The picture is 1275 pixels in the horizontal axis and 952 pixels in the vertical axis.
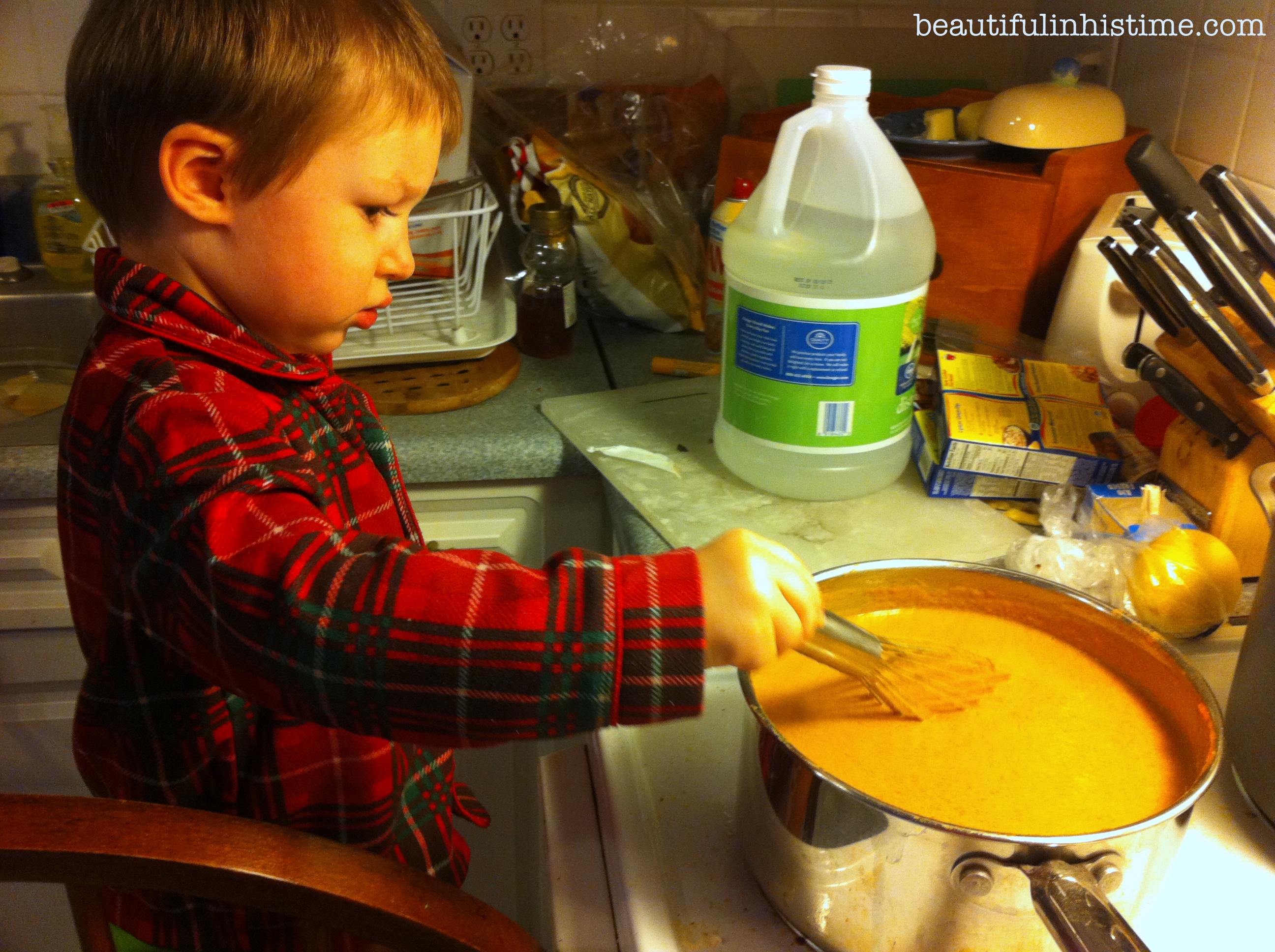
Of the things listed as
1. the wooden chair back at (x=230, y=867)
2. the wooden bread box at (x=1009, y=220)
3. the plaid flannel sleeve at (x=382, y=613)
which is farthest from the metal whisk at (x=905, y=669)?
the wooden bread box at (x=1009, y=220)

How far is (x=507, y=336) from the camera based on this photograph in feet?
3.92

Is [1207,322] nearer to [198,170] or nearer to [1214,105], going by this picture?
[1214,105]

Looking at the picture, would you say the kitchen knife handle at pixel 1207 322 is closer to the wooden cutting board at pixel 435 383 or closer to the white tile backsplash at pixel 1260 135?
the white tile backsplash at pixel 1260 135

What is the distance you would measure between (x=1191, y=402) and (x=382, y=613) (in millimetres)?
645

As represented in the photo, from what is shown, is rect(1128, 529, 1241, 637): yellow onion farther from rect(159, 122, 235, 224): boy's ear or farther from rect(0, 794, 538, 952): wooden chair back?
rect(159, 122, 235, 224): boy's ear

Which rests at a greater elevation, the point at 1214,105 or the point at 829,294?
the point at 1214,105

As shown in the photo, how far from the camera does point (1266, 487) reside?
1.93ft

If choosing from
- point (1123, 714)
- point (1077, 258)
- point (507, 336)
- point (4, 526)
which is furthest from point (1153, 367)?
point (4, 526)

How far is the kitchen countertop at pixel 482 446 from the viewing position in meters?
1.02

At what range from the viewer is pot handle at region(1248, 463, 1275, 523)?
58 cm

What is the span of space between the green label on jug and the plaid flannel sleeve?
16.5 inches

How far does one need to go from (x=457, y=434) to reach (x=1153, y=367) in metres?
0.63

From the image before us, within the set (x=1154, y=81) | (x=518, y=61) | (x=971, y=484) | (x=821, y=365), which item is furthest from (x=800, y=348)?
(x=518, y=61)

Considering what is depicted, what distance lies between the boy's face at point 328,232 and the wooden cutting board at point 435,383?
47 cm
